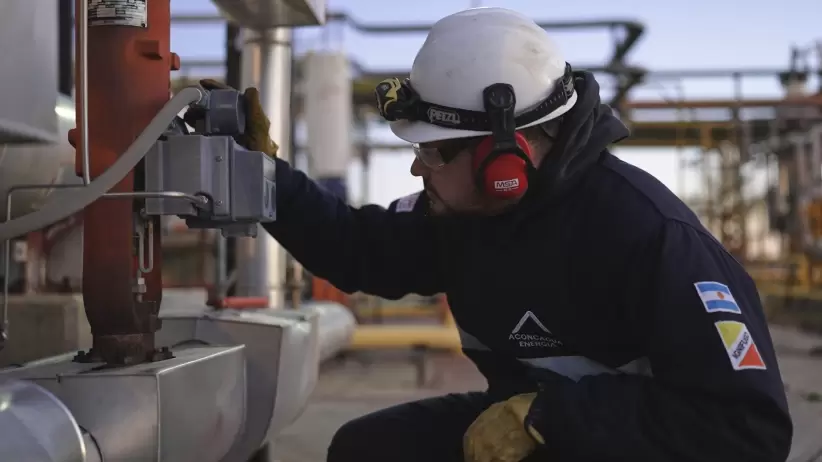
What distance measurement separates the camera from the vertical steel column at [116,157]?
121cm

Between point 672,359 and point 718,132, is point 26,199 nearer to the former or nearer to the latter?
point 672,359

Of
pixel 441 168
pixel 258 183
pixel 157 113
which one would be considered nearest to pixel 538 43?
pixel 441 168

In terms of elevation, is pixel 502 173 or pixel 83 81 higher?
pixel 83 81

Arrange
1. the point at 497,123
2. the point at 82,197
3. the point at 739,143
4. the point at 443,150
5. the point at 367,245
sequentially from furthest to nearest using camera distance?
the point at 739,143, the point at 367,245, the point at 443,150, the point at 497,123, the point at 82,197

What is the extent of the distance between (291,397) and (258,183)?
23.5 inches

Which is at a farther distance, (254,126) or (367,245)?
(367,245)

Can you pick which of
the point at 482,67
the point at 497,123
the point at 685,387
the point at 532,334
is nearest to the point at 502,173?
the point at 497,123

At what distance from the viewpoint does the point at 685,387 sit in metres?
1.17

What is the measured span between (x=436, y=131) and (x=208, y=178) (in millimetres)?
386

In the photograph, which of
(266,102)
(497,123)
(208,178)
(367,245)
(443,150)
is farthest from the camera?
(266,102)

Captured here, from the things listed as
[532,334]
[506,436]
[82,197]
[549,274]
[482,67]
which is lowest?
[506,436]

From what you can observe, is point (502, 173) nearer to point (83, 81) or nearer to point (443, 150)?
point (443, 150)

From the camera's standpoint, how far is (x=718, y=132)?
10266mm

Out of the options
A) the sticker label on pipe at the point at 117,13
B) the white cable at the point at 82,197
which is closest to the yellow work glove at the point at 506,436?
the white cable at the point at 82,197
